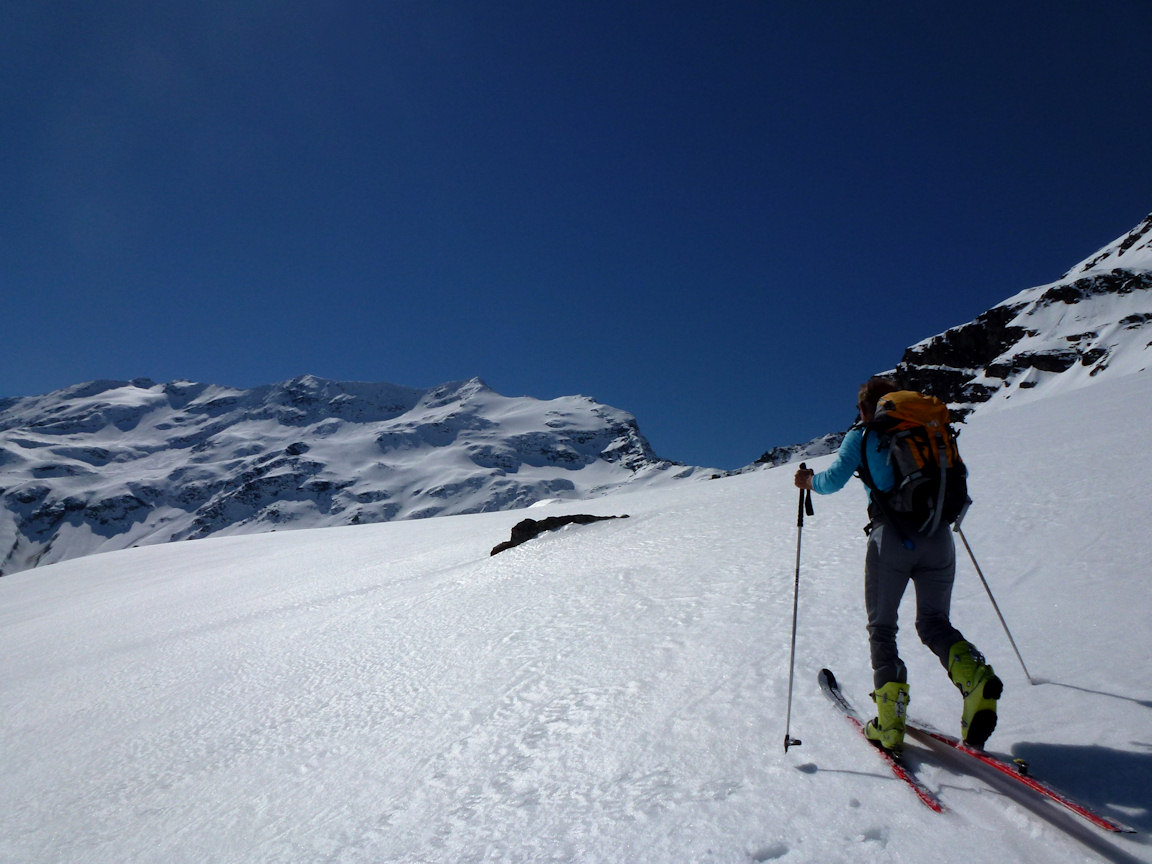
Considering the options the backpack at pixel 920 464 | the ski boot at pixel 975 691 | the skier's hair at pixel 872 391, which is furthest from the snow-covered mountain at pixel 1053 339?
the ski boot at pixel 975 691

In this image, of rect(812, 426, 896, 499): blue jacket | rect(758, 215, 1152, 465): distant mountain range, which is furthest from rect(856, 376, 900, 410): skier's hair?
rect(758, 215, 1152, 465): distant mountain range

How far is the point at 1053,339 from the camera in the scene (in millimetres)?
140250

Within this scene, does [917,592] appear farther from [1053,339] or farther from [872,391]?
[1053,339]

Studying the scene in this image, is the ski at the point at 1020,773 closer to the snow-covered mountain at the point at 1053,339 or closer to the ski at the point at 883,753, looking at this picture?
the ski at the point at 883,753

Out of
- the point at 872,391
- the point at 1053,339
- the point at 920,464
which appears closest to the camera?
the point at 920,464

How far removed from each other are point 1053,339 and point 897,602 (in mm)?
177458

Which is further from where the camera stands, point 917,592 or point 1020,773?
point 917,592

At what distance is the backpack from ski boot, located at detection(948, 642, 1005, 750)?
0.73 m

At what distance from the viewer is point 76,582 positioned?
836 inches

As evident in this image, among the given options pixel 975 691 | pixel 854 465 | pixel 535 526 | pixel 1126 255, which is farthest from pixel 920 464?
pixel 1126 255

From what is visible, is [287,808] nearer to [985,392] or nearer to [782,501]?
[782,501]

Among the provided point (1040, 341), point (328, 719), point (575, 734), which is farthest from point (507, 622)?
point (1040, 341)

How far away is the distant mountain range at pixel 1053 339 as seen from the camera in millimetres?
122875

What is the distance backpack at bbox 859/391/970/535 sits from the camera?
364 cm
